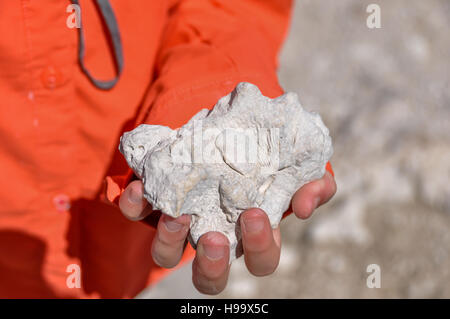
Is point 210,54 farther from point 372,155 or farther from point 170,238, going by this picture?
point 372,155

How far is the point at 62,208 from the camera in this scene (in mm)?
1341

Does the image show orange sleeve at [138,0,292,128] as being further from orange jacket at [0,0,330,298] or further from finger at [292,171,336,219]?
finger at [292,171,336,219]

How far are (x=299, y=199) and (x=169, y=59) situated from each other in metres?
0.61

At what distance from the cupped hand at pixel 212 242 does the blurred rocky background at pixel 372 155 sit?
1.15m

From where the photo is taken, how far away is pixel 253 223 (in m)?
1.01

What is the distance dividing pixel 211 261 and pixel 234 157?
0.28m

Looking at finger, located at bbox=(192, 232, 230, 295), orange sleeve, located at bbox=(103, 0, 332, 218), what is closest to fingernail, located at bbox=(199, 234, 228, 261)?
finger, located at bbox=(192, 232, 230, 295)

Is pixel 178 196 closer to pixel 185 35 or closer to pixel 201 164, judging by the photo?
pixel 201 164

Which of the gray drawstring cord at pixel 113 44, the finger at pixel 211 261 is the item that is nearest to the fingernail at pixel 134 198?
the finger at pixel 211 261

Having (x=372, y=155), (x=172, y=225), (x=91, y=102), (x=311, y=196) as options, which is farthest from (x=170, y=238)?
(x=372, y=155)

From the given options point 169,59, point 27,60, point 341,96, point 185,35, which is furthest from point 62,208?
point 341,96

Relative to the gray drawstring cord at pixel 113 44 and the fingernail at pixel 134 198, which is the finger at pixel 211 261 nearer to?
the fingernail at pixel 134 198

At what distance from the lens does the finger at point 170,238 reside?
105 cm

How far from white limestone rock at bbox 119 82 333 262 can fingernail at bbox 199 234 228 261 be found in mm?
99
